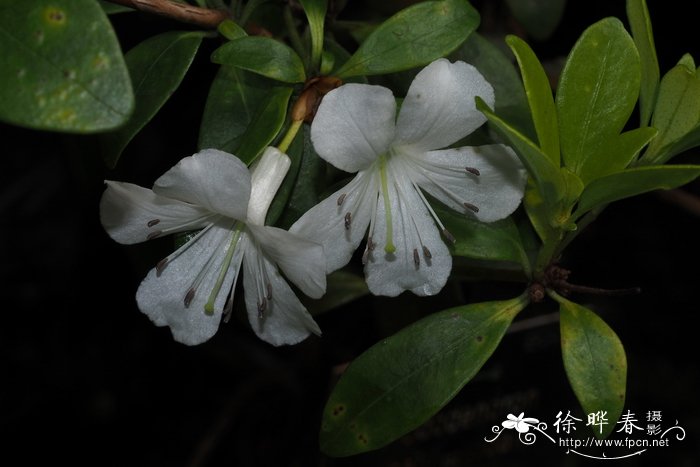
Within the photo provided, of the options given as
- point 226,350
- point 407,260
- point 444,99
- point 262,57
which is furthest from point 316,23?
point 226,350

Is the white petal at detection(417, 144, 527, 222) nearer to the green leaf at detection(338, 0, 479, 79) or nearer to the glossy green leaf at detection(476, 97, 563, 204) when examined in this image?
the glossy green leaf at detection(476, 97, 563, 204)

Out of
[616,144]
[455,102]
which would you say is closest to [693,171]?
[616,144]

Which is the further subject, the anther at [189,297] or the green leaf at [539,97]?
the anther at [189,297]

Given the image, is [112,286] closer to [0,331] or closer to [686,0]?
→ [0,331]

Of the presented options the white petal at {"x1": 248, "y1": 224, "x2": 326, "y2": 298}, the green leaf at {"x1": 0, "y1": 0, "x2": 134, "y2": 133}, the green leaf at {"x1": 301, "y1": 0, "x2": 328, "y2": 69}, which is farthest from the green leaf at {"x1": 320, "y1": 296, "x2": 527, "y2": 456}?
the green leaf at {"x1": 0, "y1": 0, "x2": 134, "y2": 133}

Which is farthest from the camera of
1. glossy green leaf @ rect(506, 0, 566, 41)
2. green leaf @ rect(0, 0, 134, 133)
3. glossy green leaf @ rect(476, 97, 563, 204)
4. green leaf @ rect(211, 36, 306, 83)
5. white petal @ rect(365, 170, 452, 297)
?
glossy green leaf @ rect(506, 0, 566, 41)

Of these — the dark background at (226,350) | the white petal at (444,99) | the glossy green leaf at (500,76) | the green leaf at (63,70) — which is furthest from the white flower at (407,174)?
the dark background at (226,350)

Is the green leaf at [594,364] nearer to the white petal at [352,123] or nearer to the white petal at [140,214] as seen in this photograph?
the white petal at [352,123]
